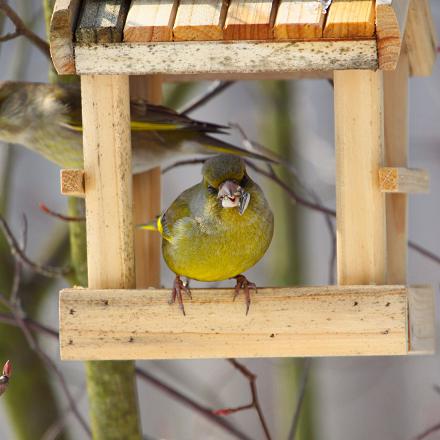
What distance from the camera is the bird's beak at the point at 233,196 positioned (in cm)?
294

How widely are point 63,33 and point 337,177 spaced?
851mm

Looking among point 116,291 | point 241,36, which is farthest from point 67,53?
point 116,291

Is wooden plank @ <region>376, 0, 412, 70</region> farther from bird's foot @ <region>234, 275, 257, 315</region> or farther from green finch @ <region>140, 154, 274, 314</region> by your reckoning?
bird's foot @ <region>234, 275, 257, 315</region>

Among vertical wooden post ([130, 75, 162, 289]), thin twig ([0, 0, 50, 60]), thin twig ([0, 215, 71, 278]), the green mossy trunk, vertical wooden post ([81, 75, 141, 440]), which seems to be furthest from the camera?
the green mossy trunk

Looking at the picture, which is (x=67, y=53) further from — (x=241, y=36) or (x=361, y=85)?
(x=361, y=85)

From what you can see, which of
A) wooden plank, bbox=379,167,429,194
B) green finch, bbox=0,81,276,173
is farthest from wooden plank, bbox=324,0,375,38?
green finch, bbox=0,81,276,173

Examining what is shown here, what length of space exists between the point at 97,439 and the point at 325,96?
302 centimetres

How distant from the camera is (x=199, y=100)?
3.90m

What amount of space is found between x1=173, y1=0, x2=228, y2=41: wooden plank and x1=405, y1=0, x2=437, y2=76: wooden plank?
2.53 feet

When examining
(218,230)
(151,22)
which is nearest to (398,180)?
(218,230)

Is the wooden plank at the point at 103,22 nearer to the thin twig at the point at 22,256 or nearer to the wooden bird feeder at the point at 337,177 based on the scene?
the wooden bird feeder at the point at 337,177

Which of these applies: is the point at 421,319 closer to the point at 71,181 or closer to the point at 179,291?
the point at 179,291

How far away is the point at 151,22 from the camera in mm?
2787

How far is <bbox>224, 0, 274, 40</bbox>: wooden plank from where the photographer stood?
8.92 ft
